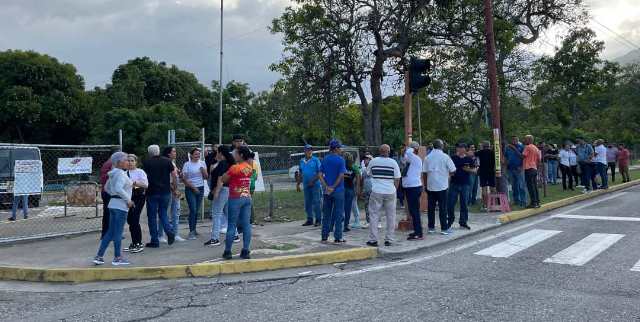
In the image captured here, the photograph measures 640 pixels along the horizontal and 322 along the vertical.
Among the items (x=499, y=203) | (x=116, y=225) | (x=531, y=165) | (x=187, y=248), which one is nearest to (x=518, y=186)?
(x=531, y=165)

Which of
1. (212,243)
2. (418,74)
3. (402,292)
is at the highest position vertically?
(418,74)

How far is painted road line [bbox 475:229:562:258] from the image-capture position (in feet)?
27.1

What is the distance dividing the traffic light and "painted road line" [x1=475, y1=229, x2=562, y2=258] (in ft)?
10.7

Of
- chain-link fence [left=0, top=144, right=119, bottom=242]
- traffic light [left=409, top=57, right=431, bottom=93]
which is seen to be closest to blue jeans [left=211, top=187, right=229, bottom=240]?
chain-link fence [left=0, top=144, right=119, bottom=242]

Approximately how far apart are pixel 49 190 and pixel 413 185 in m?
9.46

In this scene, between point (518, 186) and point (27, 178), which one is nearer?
point (27, 178)

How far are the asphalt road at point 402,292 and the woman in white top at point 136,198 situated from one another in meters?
1.60

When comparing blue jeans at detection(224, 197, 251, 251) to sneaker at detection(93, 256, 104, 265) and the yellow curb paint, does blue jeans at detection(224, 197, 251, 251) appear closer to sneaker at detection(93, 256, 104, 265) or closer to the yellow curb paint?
sneaker at detection(93, 256, 104, 265)

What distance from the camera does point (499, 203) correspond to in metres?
13.2

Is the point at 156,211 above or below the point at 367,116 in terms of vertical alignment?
below

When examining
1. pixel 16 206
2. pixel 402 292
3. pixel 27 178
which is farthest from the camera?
pixel 16 206

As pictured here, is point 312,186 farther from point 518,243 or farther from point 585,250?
point 585,250

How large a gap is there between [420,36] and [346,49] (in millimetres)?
2583

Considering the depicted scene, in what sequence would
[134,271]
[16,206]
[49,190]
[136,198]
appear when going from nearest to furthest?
[134,271] → [136,198] → [16,206] → [49,190]
